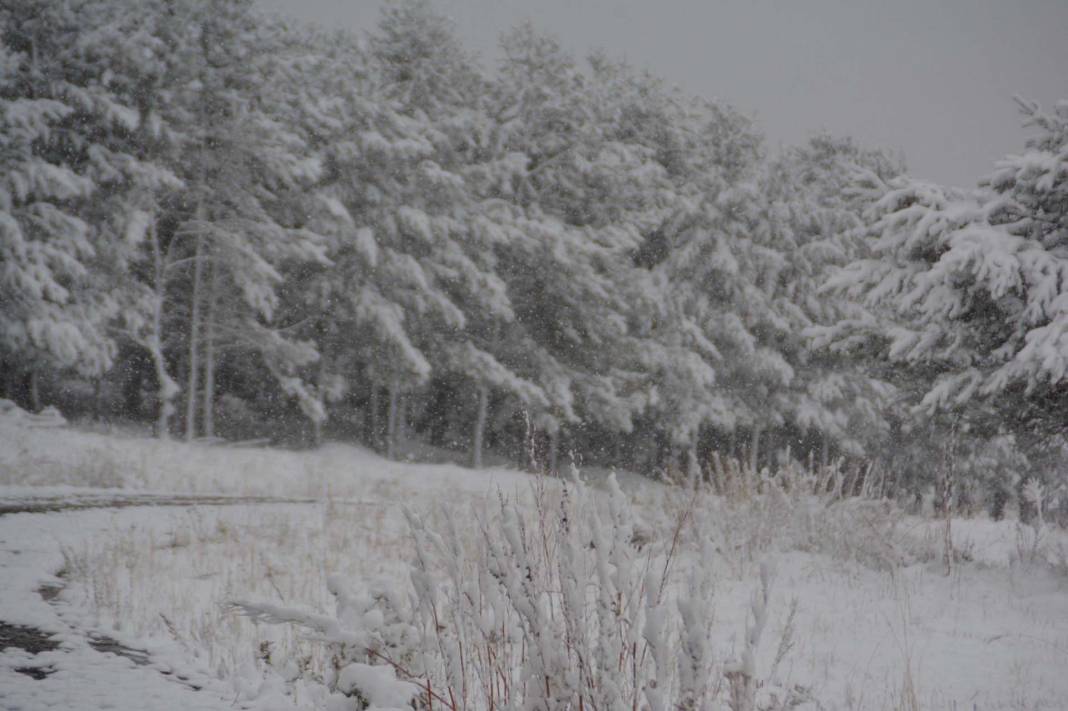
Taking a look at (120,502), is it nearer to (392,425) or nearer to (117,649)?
(117,649)

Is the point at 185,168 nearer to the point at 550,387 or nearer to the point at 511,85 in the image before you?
the point at 511,85

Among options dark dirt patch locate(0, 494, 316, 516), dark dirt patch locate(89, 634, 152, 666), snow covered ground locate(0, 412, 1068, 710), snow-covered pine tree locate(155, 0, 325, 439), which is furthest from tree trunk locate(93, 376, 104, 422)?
dark dirt patch locate(89, 634, 152, 666)

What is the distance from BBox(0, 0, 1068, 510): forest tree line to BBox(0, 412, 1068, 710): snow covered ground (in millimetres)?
7494

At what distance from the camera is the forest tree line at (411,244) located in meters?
16.1

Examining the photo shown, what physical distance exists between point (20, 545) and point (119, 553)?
0.89m

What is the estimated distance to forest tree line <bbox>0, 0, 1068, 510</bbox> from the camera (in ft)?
52.9

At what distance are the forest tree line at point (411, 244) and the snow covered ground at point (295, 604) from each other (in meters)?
7.49

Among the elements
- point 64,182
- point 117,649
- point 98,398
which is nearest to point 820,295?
point 64,182

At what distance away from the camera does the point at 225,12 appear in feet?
58.2

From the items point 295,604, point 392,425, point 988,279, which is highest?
point 988,279

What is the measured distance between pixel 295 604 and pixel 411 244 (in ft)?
54.6

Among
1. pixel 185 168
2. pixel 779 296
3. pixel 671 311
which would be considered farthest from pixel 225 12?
pixel 779 296

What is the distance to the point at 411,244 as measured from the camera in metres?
20.8

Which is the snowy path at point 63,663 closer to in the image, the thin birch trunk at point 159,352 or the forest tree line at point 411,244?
the forest tree line at point 411,244
